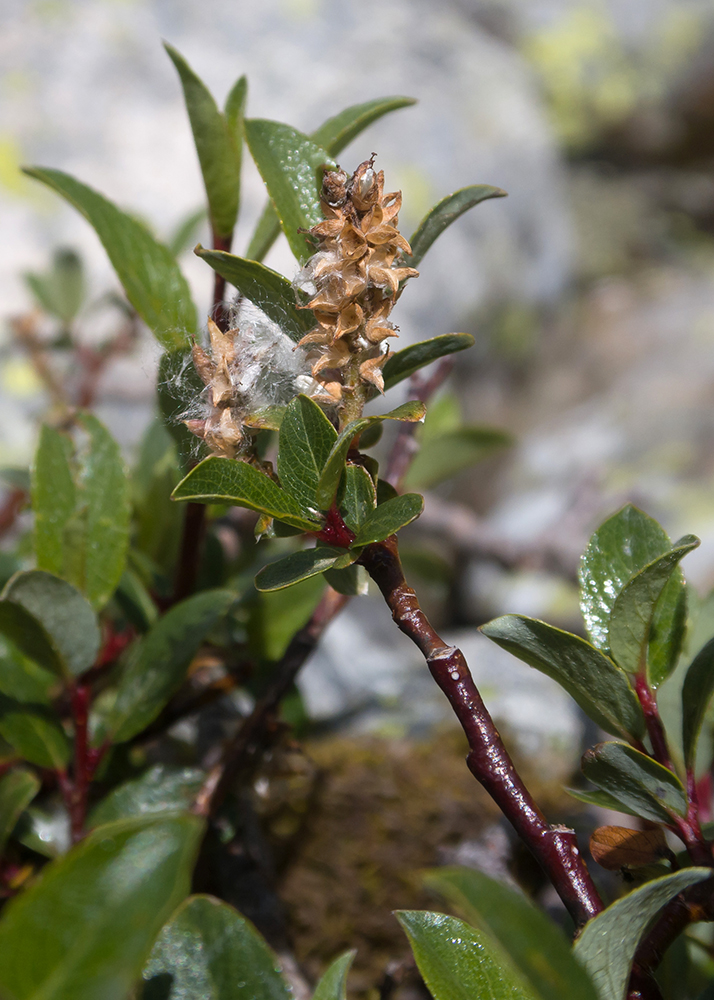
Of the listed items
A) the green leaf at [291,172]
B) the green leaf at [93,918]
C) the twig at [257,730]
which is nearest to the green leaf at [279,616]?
the twig at [257,730]

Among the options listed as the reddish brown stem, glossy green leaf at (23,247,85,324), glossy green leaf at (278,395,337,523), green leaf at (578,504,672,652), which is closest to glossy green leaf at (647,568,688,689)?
green leaf at (578,504,672,652)

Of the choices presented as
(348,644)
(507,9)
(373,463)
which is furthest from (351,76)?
(373,463)

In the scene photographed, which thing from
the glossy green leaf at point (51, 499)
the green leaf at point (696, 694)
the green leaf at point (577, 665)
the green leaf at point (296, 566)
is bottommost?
the green leaf at point (696, 694)

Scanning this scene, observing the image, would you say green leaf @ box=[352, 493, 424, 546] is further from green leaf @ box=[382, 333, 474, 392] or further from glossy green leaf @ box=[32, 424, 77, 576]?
glossy green leaf @ box=[32, 424, 77, 576]

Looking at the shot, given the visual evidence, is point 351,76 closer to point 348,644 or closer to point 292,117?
point 292,117

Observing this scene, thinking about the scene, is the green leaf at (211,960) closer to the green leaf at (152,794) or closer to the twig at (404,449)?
the green leaf at (152,794)
